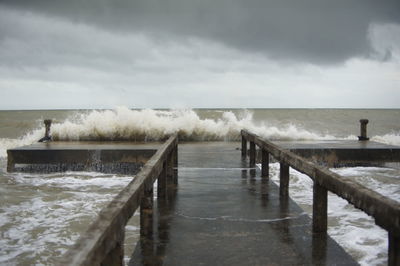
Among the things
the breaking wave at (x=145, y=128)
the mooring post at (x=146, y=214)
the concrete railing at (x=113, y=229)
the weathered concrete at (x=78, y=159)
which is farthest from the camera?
the breaking wave at (x=145, y=128)

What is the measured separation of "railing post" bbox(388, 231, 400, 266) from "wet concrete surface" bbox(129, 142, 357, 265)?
3.04 feet

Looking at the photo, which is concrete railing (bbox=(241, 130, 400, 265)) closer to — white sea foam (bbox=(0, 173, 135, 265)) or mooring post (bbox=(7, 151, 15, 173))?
white sea foam (bbox=(0, 173, 135, 265))

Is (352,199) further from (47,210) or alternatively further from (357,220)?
(47,210)

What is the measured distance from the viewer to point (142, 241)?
12.2 ft

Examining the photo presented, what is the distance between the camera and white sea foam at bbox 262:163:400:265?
15.7 ft

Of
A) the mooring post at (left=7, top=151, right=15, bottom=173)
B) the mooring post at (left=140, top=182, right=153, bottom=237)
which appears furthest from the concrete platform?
the mooring post at (left=140, top=182, right=153, bottom=237)

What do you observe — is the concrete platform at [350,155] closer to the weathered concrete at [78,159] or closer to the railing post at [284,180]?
the weathered concrete at [78,159]

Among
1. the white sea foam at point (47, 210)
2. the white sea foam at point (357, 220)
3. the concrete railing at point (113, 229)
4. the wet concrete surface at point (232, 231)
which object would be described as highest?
the concrete railing at point (113, 229)

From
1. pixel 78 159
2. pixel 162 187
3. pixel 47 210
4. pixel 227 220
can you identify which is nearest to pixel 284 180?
pixel 227 220

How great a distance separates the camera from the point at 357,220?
6.34 metres

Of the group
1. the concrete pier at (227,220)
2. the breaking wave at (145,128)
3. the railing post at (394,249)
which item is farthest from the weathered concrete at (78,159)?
the railing post at (394,249)

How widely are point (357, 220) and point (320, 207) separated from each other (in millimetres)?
2911

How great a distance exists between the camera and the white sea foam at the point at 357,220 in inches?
189

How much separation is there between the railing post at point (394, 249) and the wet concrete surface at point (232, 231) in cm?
93
